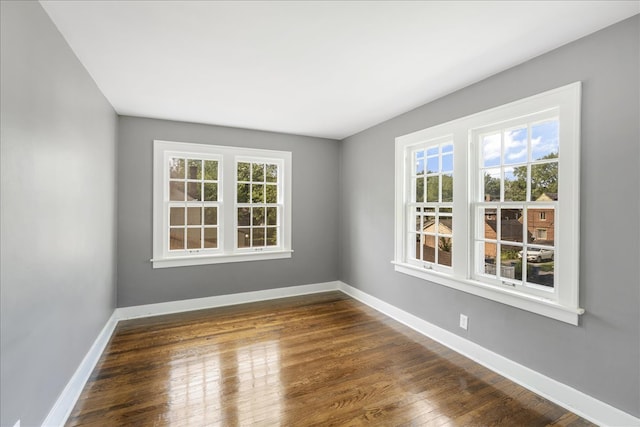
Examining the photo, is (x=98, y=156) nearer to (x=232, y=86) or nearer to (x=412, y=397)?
(x=232, y=86)

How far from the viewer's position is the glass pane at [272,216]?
15.1ft

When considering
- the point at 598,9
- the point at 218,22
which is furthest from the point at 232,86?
the point at 598,9

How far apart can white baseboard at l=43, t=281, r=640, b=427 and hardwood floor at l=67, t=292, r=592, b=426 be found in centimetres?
8

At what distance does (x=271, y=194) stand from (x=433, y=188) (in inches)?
95.3

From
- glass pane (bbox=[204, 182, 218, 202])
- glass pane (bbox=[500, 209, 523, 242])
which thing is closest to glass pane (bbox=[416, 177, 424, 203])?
glass pane (bbox=[500, 209, 523, 242])

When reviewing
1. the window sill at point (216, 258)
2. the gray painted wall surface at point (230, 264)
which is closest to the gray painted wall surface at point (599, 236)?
the gray painted wall surface at point (230, 264)

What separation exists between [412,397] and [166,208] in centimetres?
354

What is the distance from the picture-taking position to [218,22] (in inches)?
74.7

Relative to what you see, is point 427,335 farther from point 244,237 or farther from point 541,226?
point 244,237

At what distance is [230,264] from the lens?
14.0ft

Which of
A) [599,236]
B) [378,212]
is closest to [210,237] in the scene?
[378,212]

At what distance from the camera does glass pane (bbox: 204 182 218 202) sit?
4168mm

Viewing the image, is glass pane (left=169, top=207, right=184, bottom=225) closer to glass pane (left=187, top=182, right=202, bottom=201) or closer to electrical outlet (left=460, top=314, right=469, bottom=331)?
glass pane (left=187, top=182, right=202, bottom=201)

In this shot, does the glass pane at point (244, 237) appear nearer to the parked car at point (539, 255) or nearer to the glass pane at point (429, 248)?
the glass pane at point (429, 248)
